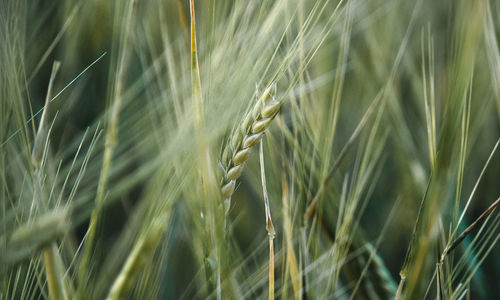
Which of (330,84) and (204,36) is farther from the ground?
(204,36)

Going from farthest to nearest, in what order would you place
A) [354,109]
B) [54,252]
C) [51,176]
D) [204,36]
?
[354,109] < [204,36] < [51,176] < [54,252]

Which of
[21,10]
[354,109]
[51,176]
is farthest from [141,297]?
[354,109]

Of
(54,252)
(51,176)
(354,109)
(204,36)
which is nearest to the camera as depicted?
(54,252)

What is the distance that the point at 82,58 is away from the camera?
53cm

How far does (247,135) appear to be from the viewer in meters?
0.30

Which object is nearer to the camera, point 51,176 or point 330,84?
point 51,176

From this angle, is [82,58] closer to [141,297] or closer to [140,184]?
[140,184]

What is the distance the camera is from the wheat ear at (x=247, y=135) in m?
0.29

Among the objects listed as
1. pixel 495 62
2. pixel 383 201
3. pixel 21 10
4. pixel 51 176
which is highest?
pixel 21 10

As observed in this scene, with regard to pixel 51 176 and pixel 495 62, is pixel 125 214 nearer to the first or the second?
pixel 51 176

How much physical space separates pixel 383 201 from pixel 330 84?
0.14 meters

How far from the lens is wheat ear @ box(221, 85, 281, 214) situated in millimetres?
287

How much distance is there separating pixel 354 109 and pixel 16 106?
1.30 ft

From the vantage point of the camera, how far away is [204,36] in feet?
1.49
